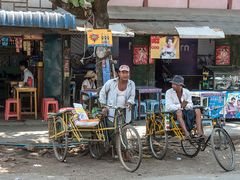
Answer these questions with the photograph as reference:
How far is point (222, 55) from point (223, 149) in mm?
7697

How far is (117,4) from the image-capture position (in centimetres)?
1469

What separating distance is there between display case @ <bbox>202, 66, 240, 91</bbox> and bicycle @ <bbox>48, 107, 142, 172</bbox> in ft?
19.3

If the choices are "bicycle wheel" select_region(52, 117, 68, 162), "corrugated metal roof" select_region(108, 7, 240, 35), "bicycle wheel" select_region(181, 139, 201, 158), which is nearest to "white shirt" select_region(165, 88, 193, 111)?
"bicycle wheel" select_region(181, 139, 201, 158)

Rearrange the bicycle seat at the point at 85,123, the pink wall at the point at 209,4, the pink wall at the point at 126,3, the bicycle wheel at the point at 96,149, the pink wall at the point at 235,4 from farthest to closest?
the pink wall at the point at 235,4
the pink wall at the point at 209,4
the pink wall at the point at 126,3
the bicycle wheel at the point at 96,149
the bicycle seat at the point at 85,123

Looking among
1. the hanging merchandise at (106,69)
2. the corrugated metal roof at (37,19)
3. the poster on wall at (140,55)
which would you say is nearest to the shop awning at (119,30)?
the corrugated metal roof at (37,19)

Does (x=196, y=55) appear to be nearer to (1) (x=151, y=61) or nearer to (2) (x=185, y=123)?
Result: (1) (x=151, y=61)

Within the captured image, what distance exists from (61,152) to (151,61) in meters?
6.24

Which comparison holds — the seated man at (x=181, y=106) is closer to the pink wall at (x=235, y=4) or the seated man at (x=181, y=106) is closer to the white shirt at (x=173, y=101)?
the white shirt at (x=173, y=101)

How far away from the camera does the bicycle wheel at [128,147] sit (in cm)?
696

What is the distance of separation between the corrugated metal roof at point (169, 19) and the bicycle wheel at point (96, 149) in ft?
16.3

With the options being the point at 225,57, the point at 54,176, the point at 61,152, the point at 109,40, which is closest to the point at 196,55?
the point at 225,57

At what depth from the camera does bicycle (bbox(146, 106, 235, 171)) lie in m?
7.21

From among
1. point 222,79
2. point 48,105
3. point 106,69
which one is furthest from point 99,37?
point 222,79

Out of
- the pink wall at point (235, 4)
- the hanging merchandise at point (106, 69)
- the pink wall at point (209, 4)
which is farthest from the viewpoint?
the pink wall at point (235, 4)
